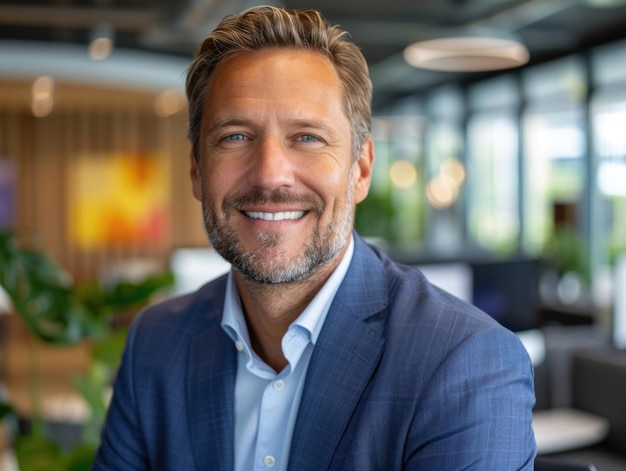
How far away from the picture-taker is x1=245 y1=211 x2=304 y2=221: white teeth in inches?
51.4

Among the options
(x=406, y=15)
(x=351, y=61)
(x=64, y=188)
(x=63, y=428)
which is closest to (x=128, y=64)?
(x=64, y=188)

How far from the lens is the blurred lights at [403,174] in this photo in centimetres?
1509

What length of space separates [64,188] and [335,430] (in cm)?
1138

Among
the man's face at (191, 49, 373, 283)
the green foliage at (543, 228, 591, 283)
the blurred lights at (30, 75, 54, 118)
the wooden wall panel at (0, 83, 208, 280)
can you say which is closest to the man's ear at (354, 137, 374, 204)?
the man's face at (191, 49, 373, 283)

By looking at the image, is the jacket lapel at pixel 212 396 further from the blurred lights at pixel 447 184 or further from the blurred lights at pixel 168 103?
the blurred lights at pixel 447 184

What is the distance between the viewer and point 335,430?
1.27 meters

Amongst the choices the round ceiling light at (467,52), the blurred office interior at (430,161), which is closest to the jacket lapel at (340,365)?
the blurred office interior at (430,161)

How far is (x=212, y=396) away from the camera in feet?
4.63

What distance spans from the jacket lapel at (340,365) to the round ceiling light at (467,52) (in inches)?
227

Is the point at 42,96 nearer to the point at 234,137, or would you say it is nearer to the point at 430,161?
the point at 430,161

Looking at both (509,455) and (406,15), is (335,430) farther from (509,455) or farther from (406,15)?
(406,15)

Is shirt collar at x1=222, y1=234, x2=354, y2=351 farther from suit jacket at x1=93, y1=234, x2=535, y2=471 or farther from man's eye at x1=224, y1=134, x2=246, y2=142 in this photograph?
man's eye at x1=224, y1=134, x2=246, y2=142

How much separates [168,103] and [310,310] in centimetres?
1013

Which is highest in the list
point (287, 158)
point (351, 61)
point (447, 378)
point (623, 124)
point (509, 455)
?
point (623, 124)
